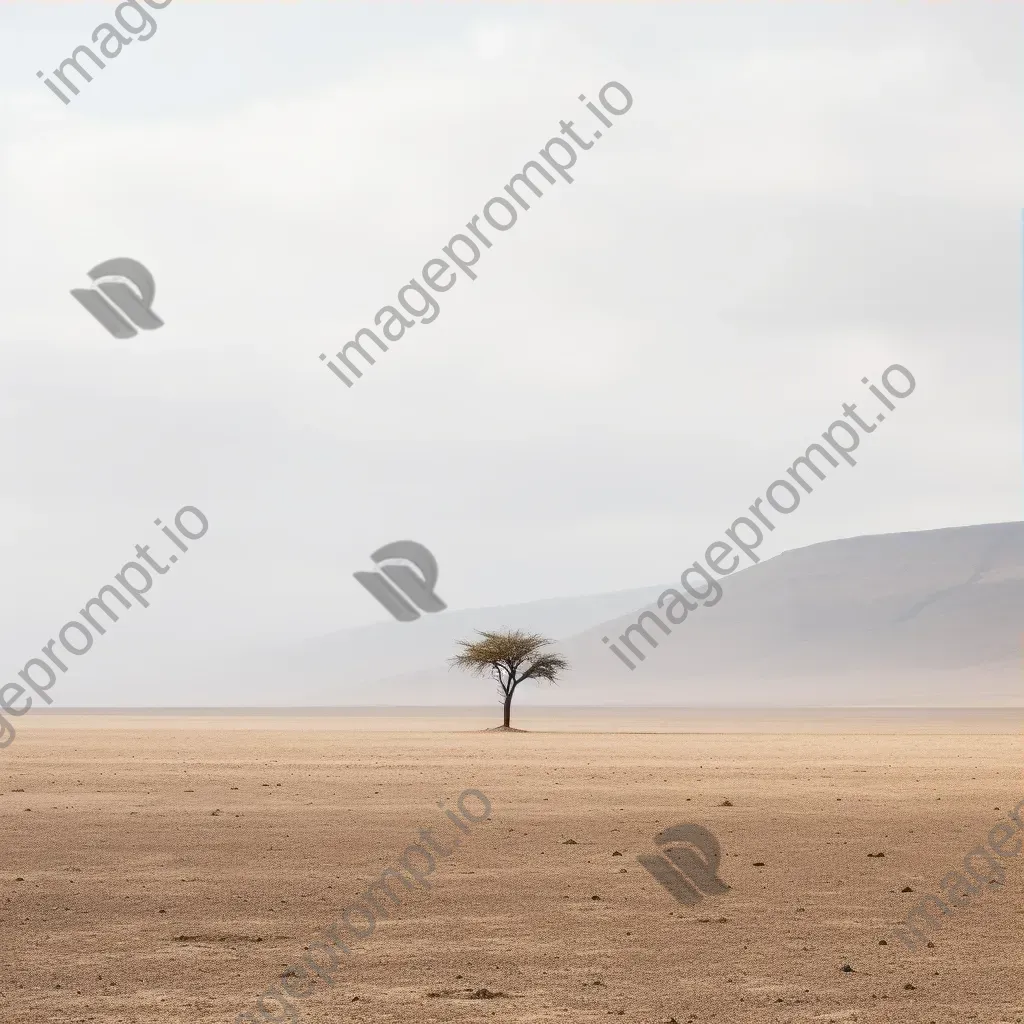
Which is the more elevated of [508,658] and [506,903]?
[508,658]

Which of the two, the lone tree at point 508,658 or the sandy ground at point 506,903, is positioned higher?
the lone tree at point 508,658

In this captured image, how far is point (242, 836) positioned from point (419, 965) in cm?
925

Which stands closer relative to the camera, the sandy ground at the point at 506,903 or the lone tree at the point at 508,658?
the sandy ground at the point at 506,903

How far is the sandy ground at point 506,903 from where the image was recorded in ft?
35.0

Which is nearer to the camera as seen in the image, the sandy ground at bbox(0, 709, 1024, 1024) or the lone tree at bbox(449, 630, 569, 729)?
the sandy ground at bbox(0, 709, 1024, 1024)

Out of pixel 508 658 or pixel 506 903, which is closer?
pixel 506 903

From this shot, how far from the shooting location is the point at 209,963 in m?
11.8

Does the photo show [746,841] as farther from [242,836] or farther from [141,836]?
[141,836]

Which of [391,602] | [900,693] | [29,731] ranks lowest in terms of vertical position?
[29,731]

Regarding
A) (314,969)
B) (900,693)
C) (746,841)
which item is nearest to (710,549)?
(746,841)

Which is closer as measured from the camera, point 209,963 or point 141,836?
point 209,963

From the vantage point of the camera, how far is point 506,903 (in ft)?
48.6

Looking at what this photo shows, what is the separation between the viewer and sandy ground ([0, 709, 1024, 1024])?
10.7 metres

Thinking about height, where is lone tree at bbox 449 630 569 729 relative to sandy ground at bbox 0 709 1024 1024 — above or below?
above
